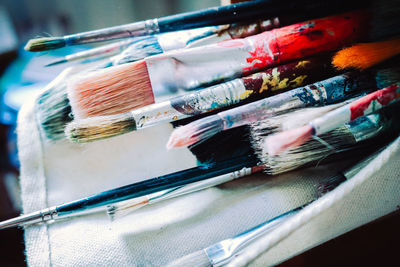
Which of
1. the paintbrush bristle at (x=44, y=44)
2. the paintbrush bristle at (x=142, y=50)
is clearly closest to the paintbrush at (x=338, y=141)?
the paintbrush bristle at (x=142, y=50)

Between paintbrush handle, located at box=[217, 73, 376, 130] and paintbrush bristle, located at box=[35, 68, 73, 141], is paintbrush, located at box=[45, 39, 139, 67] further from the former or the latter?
paintbrush handle, located at box=[217, 73, 376, 130]

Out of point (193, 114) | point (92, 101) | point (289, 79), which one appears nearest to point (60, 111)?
point (92, 101)

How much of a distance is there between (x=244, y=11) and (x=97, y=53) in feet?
0.96

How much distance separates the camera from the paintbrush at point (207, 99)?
0.43 m

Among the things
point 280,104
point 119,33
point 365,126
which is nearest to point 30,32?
point 119,33

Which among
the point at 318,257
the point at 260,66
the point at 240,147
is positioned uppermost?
the point at 260,66

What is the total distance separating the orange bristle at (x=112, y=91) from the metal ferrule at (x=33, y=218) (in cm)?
13

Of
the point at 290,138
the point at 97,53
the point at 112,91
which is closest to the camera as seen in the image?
the point at 290,138

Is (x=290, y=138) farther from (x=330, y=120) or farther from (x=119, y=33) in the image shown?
(x=119, y=33)

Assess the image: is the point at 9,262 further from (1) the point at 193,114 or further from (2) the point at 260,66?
(2) the point at 260,66

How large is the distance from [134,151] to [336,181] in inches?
11.6

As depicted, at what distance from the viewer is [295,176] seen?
1.47 ft

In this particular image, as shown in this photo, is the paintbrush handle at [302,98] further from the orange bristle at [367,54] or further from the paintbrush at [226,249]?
the paintbrush at [226,249]

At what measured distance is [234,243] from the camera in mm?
396
